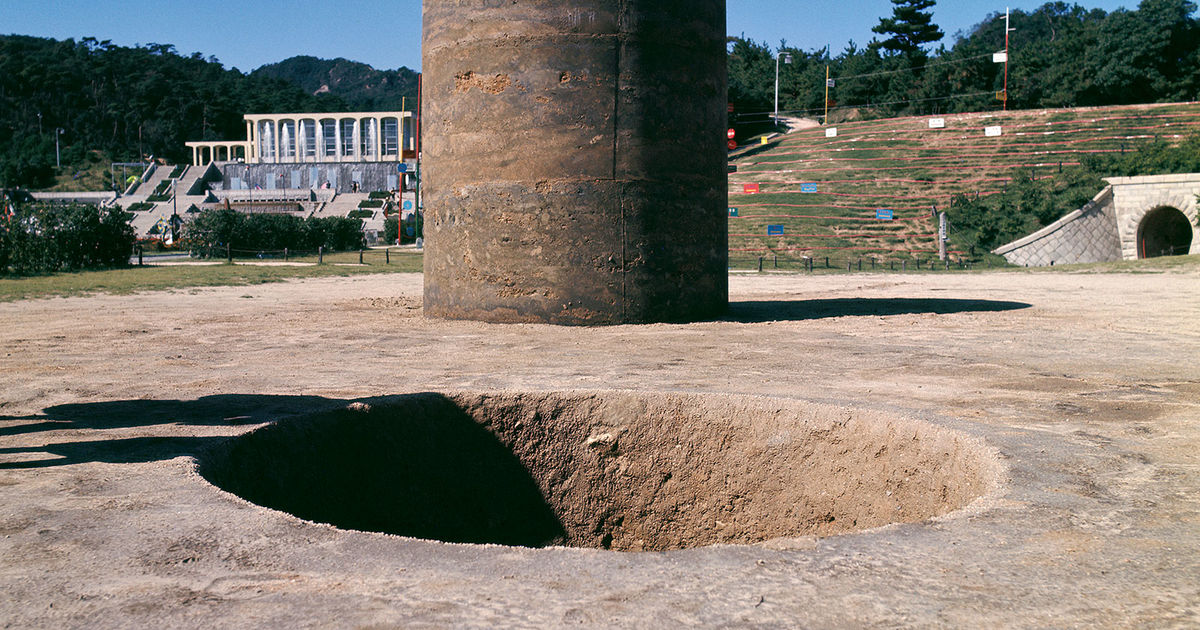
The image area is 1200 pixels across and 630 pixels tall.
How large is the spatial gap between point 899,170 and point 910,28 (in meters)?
32.3

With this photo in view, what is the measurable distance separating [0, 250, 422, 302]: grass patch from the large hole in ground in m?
13.1

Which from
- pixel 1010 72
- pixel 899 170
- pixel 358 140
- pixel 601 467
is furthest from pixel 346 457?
pixel 358 140

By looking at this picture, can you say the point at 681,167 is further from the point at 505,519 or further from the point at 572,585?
the point at 572,585

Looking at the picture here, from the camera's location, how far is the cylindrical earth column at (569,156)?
10.6m

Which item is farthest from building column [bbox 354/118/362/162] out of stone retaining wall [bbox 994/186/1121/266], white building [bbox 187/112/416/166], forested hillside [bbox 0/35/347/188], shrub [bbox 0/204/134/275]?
stone retaining wall [bbox 994/186/1121/266]

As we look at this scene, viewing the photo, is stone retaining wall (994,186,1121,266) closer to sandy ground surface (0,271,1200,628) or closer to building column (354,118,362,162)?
sandy ground surface (0,271,1200,628)

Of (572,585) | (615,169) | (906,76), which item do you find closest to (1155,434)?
(572,585)

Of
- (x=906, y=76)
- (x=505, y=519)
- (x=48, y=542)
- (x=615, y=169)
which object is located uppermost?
(x=906, y=76)

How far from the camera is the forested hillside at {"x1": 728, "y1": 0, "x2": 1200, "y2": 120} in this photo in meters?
59.2

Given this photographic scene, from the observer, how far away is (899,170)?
50.6 meters

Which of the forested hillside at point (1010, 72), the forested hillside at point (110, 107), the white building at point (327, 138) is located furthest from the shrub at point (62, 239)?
the forested hillside at point (110, 107)

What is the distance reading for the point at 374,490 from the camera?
605 cm

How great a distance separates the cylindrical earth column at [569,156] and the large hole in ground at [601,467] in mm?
4291

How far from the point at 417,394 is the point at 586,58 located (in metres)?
5.48
